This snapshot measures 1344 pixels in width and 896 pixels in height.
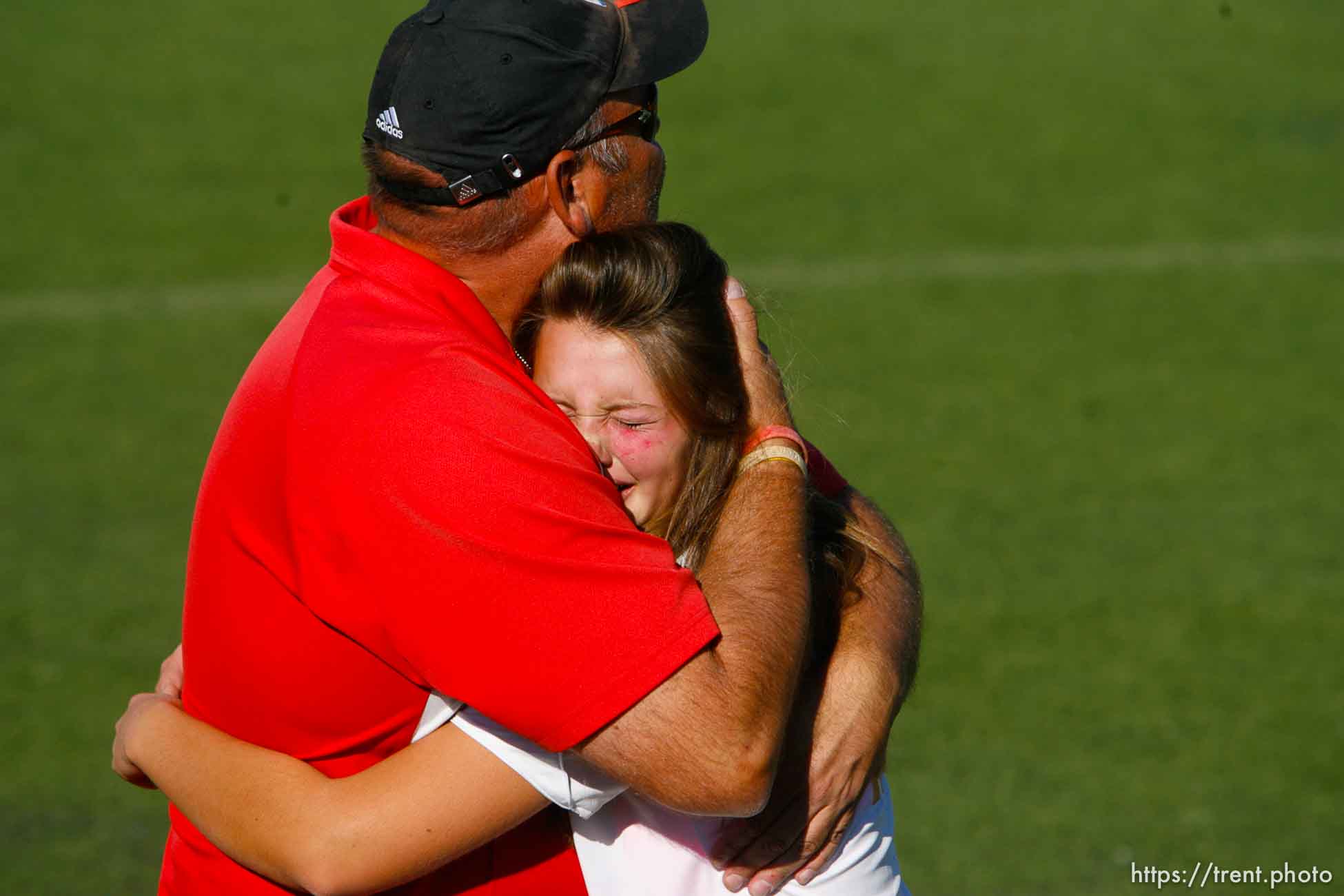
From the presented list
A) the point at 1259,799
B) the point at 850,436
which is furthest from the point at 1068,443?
the point at 1259,799

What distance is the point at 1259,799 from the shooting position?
5301mm

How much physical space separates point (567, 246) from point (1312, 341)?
723 centimetres

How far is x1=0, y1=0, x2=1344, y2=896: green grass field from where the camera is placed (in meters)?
5.50

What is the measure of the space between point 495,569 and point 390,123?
785 millimetres

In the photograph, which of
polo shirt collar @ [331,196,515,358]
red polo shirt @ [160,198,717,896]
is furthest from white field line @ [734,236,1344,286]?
red polo shirt @ [160,198,717,896]

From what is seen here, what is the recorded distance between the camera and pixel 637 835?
242 cm

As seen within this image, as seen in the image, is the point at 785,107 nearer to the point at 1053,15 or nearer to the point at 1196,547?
the point at 1053,15

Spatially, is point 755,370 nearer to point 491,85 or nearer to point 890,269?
point 491,85

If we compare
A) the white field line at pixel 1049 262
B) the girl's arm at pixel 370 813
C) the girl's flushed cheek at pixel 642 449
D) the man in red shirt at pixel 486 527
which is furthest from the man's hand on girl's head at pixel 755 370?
the white field line at pixel 1049 262

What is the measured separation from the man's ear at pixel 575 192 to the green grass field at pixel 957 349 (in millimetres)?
855

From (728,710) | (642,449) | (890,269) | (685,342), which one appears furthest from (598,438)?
(890,269)

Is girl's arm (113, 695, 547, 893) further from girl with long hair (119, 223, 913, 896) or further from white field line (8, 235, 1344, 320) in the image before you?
white field line (8, 235, 1344, 320)

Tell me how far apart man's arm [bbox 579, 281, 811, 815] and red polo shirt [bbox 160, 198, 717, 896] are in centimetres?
4

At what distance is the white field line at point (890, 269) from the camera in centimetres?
967
